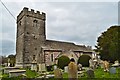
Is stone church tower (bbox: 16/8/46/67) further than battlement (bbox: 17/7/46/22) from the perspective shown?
No

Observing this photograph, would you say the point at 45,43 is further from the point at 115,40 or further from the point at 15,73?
the point at 15,73

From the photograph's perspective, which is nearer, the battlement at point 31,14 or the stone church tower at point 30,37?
the stone church tower at point 30,37

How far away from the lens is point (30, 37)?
1704 inches

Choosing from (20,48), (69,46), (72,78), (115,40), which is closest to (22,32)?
(20,48)

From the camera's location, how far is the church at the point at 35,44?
41969 mm

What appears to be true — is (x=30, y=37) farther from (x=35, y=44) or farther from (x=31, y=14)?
(x=31, y=14)

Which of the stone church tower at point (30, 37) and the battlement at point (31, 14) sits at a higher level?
the battlement at point (31, 14)

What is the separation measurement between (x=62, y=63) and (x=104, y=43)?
24.9ft

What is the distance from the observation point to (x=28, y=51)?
4203 centimetres

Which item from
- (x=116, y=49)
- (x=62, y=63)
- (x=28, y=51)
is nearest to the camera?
(x=116, y=49)

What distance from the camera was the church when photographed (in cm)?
4197

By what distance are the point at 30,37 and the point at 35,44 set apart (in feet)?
5.79

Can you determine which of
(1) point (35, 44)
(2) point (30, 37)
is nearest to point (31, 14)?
(2) point (30, 37)

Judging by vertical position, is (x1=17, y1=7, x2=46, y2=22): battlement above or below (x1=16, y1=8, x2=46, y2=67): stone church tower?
above
